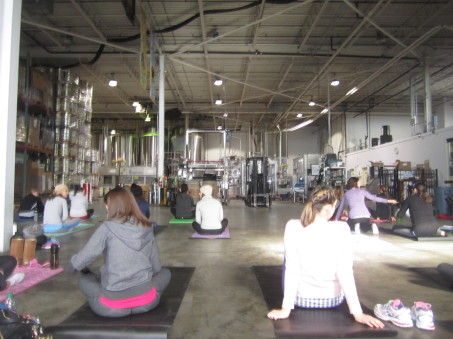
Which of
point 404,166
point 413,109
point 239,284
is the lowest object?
point 239,284

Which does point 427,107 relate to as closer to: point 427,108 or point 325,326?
point 427,108

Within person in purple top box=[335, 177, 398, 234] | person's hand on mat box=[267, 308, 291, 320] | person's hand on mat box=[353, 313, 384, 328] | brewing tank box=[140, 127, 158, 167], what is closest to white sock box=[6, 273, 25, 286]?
person's hand on mat box=[267, 308, 291, 320]

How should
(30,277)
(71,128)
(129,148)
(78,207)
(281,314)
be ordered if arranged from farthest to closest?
(129,148) → (71,128) → (78,207) → (30,277) → (281,314)

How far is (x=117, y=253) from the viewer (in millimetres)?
2449

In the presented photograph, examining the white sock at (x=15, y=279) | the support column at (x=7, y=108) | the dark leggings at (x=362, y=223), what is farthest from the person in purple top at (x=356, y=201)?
the support column at (x=7, y=108)

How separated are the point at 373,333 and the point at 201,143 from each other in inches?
844

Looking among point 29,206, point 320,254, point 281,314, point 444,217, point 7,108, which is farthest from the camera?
point 444,217

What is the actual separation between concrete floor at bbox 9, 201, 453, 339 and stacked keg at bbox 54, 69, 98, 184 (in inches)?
254

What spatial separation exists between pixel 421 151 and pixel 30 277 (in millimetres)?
12725

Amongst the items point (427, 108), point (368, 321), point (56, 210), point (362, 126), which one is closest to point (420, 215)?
point (368, 321)

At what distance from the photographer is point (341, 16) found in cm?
1059

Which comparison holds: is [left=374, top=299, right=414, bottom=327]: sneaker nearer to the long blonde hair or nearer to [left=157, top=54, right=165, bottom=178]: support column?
the long blonde hair

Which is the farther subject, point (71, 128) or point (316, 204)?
point (71, 128)

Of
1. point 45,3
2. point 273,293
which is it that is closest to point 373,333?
point 273,293
